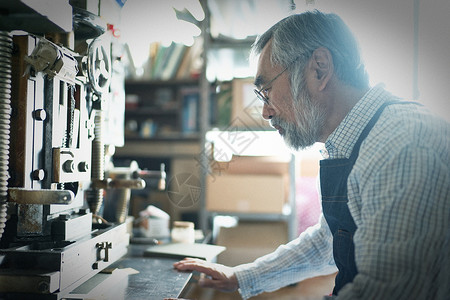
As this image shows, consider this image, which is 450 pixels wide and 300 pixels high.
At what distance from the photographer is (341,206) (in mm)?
1041

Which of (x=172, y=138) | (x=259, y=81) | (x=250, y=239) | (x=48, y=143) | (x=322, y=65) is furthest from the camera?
(x=172, y=138)

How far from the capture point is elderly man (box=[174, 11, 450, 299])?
710 millimetres

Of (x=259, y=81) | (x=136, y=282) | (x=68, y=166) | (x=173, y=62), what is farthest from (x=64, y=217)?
(x=173, y=62)

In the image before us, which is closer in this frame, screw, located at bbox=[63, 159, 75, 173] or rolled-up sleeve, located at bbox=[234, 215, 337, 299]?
screw, located at bbox=[63, 159, 75, 173]

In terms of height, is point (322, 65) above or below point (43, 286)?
above

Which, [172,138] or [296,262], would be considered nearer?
[296,262]

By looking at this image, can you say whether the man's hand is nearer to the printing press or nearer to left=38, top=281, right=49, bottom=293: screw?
the printing press

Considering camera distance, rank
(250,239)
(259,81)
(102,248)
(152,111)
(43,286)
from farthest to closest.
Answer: (152,111), (250,239), (259,81), (102,248), (43,286)

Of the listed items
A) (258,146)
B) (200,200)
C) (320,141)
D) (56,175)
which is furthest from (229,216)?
(56,175)

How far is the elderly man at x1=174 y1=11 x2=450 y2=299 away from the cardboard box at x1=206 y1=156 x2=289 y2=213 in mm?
1059

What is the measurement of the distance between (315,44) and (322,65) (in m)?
0.07

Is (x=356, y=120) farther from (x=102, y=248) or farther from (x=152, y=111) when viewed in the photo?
(x=152, y=111)

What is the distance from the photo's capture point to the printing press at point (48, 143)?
751mm

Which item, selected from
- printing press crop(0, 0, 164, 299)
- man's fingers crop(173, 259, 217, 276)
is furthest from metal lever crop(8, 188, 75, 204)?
man's fingers crop(173, 259, 217, 276)
